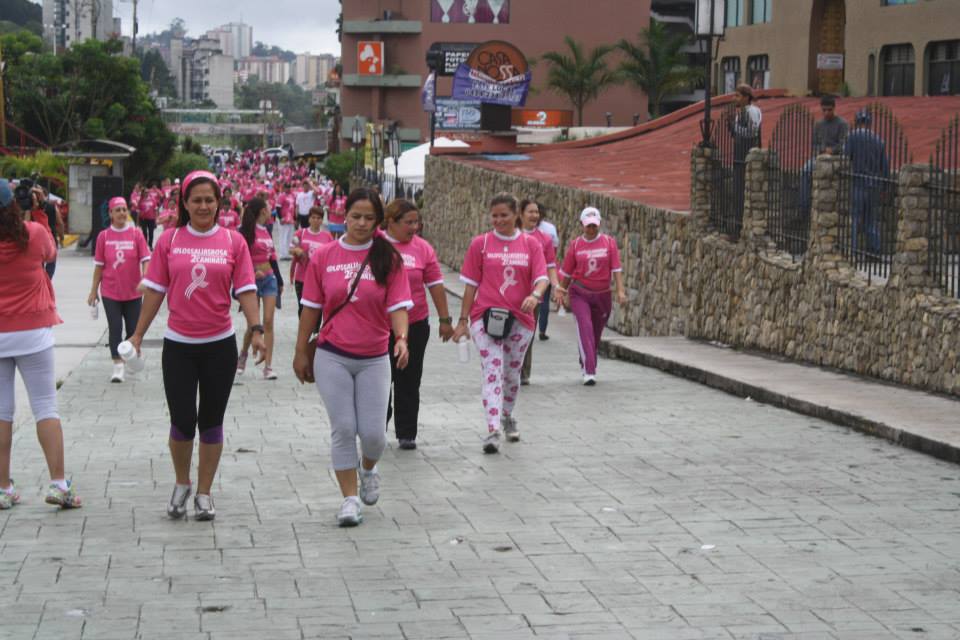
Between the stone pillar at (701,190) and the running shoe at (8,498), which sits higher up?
the stone pillar at (701,190)

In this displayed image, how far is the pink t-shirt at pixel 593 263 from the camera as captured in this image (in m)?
14.0

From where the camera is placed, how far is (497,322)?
10.2 m

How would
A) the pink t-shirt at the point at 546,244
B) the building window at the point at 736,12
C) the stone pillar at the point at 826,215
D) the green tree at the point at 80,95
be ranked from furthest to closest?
1. the green tree at the point at 80,95
2. the building window at the point at 736,12
3. the stone pillar at the point at 826,215
4. the pink t-shirt at the point at 546,244

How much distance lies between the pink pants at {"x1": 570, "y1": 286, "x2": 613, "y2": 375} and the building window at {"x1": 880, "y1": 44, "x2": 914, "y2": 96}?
26.4 metres

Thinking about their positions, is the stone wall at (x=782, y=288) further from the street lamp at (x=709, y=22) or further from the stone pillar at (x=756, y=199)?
the street lamp at (x=709, y=22)

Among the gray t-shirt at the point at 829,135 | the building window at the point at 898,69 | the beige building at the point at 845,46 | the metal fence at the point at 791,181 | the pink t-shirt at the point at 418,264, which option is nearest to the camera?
the pink t-shirt at the point at 418,264

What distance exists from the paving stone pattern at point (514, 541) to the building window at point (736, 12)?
138 ft

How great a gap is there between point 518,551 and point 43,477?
3.42 meters

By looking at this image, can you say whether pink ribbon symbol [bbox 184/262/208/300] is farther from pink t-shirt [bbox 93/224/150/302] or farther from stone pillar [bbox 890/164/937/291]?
stone pillar [bbox 890/164/937/291]

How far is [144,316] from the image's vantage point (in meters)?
7.80

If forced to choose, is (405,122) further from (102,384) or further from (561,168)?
(102,384)

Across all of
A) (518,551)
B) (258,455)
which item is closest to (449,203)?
(258,455)

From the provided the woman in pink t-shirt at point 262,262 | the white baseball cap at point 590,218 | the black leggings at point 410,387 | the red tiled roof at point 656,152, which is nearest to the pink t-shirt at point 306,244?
the woman in pink t-shirt at point 262,262

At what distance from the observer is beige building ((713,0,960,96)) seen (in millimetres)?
36562
